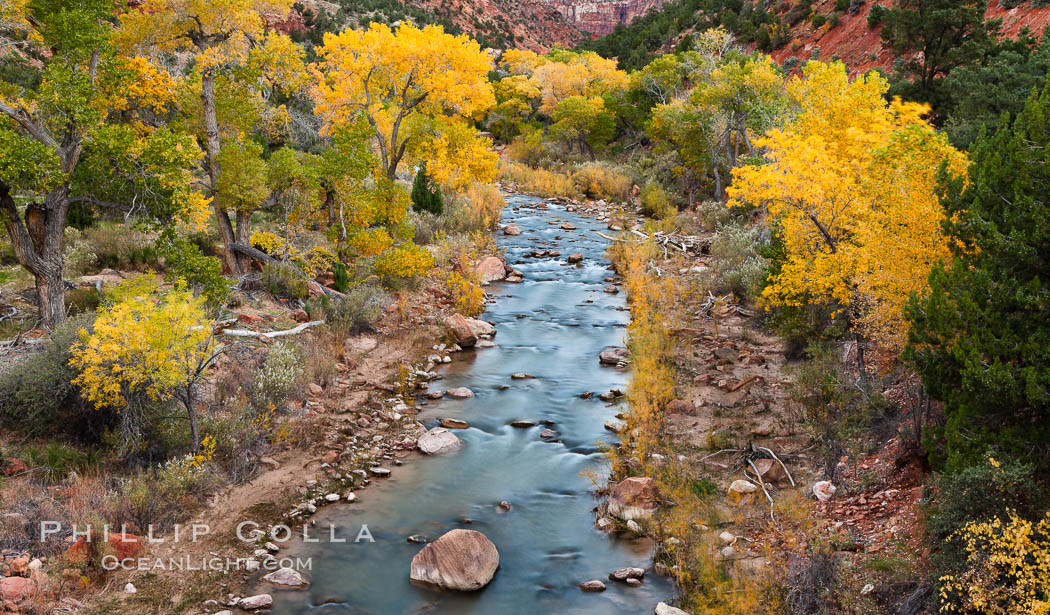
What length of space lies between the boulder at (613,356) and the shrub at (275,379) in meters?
7.33

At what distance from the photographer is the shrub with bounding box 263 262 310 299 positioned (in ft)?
49.6

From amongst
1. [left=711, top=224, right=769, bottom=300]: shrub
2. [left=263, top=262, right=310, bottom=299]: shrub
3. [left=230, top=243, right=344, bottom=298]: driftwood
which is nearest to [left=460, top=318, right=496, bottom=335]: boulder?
[left=230, top=243, right=344, bottom=298]: driftwood

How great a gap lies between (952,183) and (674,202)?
913 inches

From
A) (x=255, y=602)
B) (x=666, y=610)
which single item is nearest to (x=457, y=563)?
(x=255, y=602)

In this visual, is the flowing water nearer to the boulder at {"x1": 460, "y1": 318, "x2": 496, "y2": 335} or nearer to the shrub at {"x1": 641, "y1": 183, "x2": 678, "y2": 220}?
the boulder at {"x1": 460, "y1": 318, "x2": 496, "y2": 335}

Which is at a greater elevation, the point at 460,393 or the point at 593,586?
the point at 460,393

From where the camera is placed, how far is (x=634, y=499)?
30.6 feet

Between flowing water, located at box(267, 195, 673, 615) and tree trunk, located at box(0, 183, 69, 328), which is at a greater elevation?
tree trunk, located at box(0, 183, 69, 328)

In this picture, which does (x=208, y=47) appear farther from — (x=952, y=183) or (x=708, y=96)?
(x=708, y=96)

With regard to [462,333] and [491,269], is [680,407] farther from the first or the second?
[491,269]

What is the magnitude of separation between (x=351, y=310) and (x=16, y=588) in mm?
9143

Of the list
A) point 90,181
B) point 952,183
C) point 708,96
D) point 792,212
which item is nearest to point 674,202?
point 708,96

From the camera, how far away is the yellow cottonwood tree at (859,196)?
810 centimetres

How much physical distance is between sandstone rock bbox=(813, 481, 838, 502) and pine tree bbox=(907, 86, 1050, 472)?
7.56 feet
